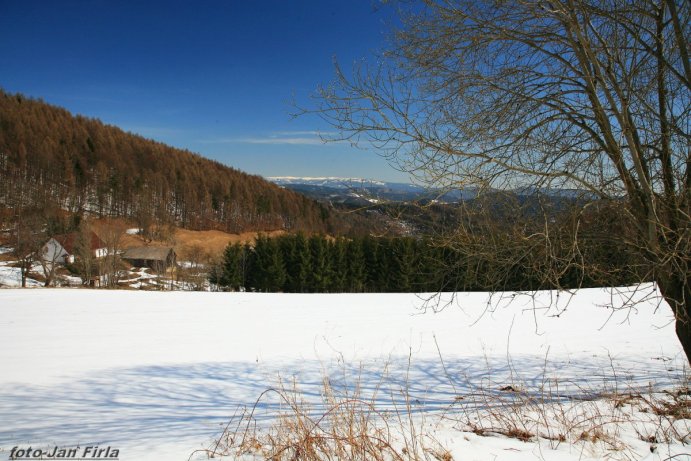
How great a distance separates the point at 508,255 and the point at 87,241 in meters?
43.7

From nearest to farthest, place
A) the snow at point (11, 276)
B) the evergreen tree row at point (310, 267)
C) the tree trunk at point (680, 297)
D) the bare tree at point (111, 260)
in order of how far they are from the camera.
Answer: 1. the tree trunk at point (680, 297)
2. the snow at point (11, 276)
3. the bare tree at point (111, 260)
4. the evergreen tree row at point (310, 267)

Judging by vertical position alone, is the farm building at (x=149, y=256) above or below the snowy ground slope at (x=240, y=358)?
above

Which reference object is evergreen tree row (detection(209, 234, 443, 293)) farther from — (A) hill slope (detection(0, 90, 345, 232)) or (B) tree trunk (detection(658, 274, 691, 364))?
(B) tree trunk (detection(658, 274, 691, 364))

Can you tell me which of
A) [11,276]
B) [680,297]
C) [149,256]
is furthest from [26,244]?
[680,297]

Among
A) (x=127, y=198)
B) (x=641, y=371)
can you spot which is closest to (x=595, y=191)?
(x=641, y=371)

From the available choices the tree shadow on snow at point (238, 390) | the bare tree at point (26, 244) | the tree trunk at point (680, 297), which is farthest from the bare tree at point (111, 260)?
the tree trunk at point (680, 297)

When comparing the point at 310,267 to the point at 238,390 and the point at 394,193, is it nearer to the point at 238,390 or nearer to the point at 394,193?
the point at 238,390

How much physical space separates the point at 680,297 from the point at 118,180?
9454 cm

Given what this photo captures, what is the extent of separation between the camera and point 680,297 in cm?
387

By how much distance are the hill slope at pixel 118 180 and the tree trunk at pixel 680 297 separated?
6630 centimetres

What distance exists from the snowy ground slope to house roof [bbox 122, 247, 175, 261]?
4175 cm

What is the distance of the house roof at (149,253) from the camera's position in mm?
58281

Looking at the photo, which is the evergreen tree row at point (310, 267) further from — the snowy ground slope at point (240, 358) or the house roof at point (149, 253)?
the snowy ground slope at point (240, 358)

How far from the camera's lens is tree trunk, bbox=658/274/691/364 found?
11.4 feet
